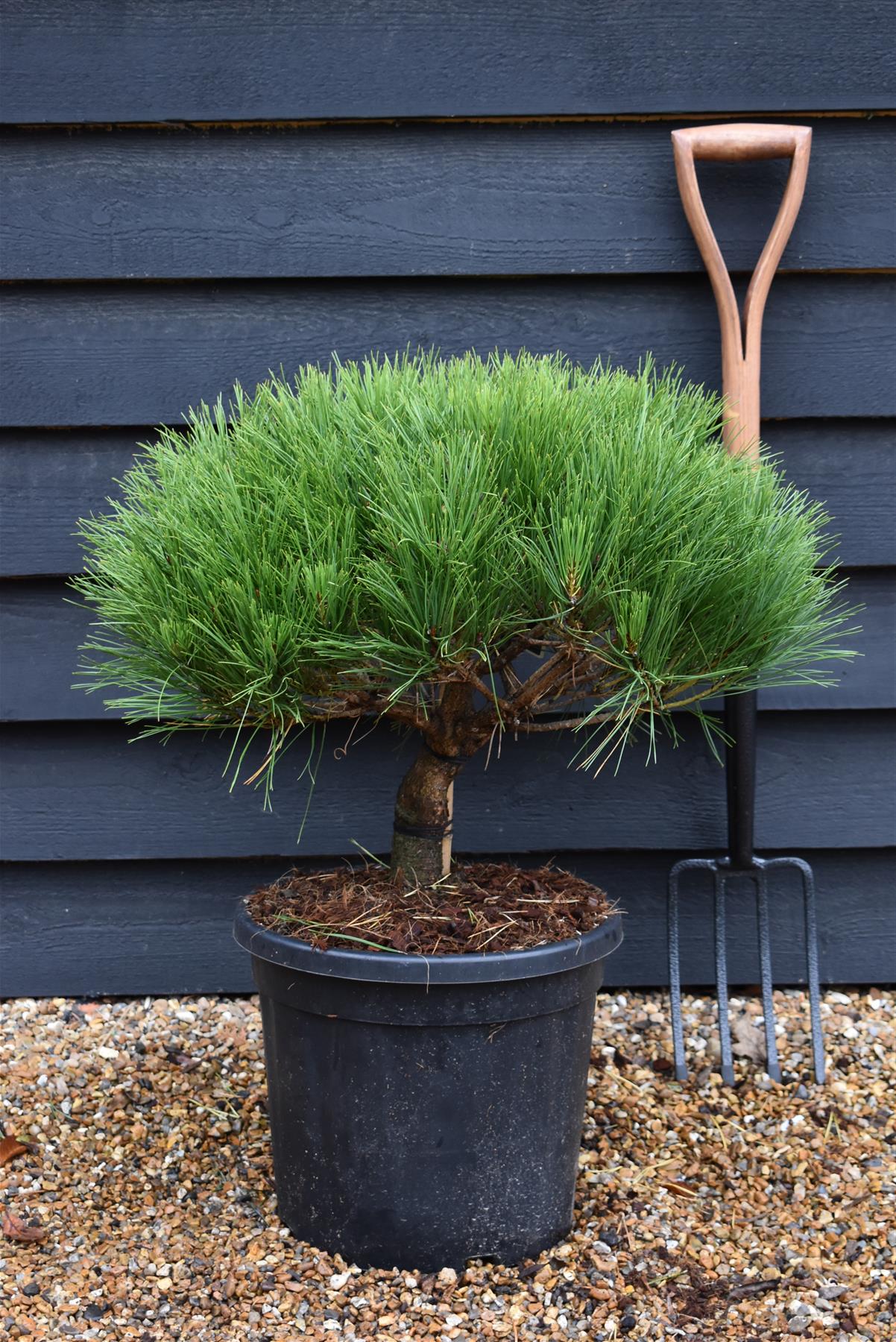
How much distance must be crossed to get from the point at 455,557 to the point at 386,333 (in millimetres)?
820

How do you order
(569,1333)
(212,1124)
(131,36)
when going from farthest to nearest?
1. (131,36)
2. (212,1124)
3. (569,1333)

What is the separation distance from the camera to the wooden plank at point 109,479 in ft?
5.40

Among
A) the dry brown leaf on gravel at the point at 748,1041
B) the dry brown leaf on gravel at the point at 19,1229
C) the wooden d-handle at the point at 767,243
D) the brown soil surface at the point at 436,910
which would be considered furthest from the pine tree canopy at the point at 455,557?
the dry brown leaf on gravel at the point at 748,1041

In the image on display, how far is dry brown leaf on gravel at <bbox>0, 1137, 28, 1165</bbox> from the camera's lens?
1.34 m

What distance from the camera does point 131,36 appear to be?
1.56 m

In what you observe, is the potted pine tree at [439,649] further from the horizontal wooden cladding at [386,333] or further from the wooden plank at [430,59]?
the wooden plank at [430,59]

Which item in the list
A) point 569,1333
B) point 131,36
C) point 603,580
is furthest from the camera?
point 131,36

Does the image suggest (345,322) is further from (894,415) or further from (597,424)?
(894,415)

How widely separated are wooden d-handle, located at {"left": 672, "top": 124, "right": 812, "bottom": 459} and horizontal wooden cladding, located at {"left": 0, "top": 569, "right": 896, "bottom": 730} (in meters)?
0.39

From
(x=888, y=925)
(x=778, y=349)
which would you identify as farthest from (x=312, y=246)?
(x=888, y=925)

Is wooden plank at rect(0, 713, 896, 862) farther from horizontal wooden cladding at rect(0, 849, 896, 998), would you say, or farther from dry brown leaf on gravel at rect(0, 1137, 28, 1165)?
dry brown leaf on gravel at rect(0, 1137, 28, 1165)

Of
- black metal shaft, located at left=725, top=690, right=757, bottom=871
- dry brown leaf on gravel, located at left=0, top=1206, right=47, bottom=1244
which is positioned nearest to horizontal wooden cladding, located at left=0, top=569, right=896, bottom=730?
black metal shaft, located at left=725, top=690, right=757, bottom=871

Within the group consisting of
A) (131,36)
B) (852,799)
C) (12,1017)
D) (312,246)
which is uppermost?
(131,36)

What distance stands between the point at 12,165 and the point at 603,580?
1.21 meters
